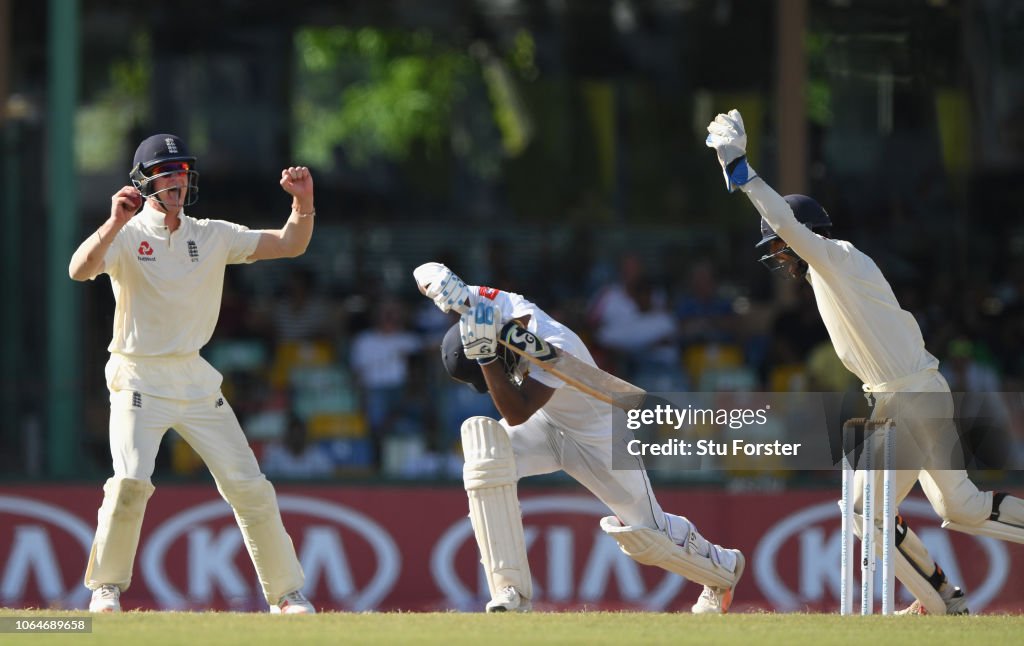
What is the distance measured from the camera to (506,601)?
735cm

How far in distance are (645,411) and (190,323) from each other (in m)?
1.99

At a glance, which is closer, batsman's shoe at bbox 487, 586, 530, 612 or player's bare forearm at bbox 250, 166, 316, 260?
batsman's shoe at bbox 487, 586, 530, 612

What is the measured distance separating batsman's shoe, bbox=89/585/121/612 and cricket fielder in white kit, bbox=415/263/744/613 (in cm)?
149

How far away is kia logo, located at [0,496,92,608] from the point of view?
10438 mm

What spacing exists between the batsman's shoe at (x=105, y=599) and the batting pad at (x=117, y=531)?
0.02m

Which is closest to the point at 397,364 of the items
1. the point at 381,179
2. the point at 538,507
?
the point at 538,507

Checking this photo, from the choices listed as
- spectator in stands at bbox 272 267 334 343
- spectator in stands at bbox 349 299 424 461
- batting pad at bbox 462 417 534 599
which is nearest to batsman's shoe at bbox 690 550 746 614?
batting pad at bbox 462 417 534 599

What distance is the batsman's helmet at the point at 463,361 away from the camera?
7215mm

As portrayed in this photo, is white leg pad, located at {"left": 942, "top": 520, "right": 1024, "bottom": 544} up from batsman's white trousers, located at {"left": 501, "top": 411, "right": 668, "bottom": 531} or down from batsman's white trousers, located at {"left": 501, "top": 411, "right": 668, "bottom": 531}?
down

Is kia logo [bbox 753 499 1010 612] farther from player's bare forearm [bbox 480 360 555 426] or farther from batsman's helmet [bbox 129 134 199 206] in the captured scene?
batsman's helmet [bbox 129 134 199 206]

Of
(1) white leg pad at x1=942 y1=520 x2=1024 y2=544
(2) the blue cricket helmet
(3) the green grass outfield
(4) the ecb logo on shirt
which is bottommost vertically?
(3) the green grass outfield

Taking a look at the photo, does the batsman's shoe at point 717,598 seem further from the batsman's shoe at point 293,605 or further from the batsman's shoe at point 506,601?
the batsman's shoe at point 293,605

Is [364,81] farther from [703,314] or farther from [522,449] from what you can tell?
[522,449]

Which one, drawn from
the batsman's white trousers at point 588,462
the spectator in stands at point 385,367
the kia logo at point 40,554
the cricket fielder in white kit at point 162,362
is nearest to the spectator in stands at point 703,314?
the spectator in stands at point 385,367
